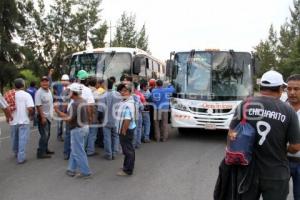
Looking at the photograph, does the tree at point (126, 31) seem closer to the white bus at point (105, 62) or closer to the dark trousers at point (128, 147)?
the white bus at point (105, 62)

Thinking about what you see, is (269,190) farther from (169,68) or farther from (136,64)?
(136,64)

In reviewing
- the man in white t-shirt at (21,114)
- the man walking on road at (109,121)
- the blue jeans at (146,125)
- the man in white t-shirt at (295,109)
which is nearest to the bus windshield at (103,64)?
the blue jeans at (146,125)

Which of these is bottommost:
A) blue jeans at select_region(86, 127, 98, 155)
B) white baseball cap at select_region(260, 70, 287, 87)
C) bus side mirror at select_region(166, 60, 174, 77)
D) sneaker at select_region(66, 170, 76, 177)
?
sneaker at select_region(66, 170, 76, 177)

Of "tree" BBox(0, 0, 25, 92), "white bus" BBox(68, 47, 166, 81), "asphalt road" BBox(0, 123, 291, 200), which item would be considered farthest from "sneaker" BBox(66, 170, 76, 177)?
"tree" BBox(0, 0, 25, 92)

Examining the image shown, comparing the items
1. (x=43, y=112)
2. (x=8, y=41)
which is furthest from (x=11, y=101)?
(x=8, y=41)

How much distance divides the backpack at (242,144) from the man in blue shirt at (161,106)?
786 centimetres

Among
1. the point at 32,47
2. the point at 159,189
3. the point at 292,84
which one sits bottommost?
the point at 159,189

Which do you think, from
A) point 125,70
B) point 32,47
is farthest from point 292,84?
point 32,47

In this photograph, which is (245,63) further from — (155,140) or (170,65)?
(155,140)

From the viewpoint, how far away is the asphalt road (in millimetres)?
6551

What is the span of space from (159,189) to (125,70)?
321 inches

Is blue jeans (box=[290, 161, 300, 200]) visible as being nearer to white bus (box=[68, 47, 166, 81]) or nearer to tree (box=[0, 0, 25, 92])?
white bus (box=[68, 47, 166, 81])

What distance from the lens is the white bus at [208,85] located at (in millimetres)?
11750

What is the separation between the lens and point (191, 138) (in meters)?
12.6
